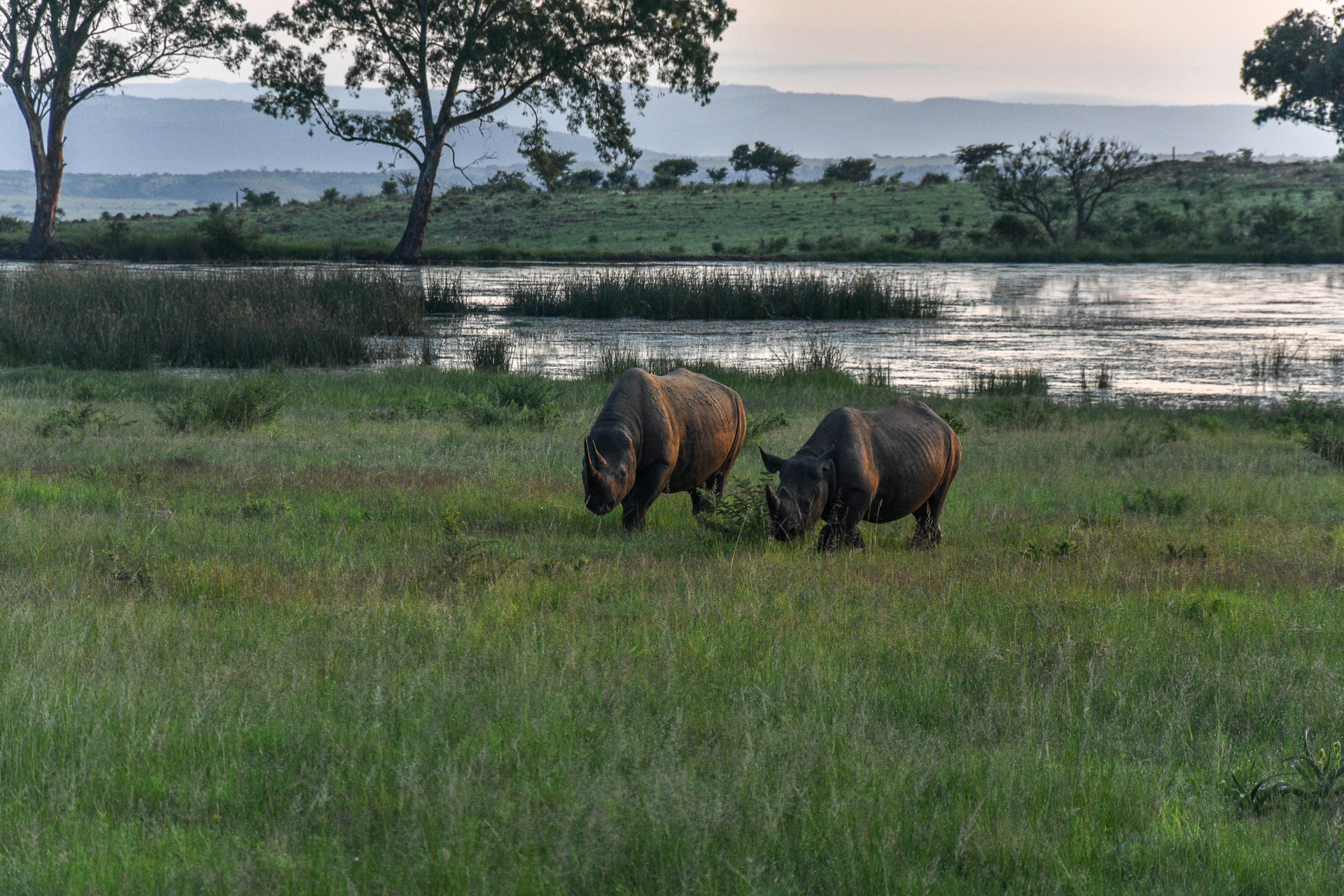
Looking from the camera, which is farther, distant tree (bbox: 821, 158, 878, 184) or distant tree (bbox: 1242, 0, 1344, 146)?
distant tree (bbox: 821, 158, 878, 184)

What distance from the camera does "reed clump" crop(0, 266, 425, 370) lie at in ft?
66.9

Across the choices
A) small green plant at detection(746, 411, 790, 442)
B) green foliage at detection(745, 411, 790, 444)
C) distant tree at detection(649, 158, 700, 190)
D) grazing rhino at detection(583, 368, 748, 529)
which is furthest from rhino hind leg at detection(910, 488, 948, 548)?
distant tree at detection(649, 158, 700, 190)

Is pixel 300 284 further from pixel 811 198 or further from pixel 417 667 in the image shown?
pixel 811 198

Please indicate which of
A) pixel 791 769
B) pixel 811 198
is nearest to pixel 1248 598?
pixel 791 769

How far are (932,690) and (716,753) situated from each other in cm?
122

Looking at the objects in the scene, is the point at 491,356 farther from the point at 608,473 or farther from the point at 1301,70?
the point at 1301,70

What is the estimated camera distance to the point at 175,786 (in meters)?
3.90

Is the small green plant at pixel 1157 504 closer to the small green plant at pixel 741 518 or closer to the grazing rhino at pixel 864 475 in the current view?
the grazing rhino at pixel 864 475

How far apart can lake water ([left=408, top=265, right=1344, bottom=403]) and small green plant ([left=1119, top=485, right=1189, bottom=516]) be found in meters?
9.05

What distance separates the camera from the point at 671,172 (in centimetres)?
9356

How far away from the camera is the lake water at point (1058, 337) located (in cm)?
2089

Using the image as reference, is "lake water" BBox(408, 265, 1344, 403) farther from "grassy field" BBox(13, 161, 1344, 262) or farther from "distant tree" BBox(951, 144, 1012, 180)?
"distant tree" BBox(951, 144, 1012, 180)

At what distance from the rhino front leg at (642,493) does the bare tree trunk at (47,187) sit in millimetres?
46818

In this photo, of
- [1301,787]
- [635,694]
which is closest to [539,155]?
[635,694]
